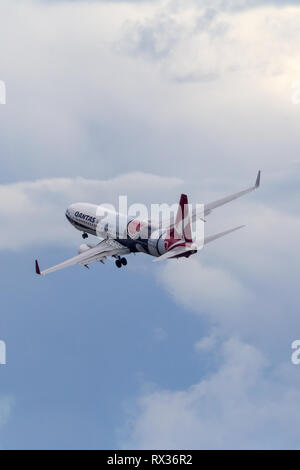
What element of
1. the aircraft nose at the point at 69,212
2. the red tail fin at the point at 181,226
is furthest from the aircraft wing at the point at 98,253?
the aircraft nose at the point at 69,212

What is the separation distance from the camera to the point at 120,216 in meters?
161

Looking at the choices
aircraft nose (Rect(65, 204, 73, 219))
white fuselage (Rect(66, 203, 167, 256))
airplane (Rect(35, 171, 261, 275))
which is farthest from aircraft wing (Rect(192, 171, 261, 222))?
aircraft nose (Rect(65, 204, 73, 219))

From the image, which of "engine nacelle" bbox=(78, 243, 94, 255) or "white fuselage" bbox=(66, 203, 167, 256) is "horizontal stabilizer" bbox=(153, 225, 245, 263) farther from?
"engine nacelle" bbox=(78, 243, 94, 255)

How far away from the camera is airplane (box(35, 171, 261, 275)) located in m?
148

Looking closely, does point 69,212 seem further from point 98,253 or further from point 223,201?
point 223,201

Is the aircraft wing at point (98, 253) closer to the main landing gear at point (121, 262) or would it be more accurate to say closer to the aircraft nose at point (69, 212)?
the main landing gear at point (121, 262)

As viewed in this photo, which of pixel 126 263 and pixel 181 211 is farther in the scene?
pixel 126 263

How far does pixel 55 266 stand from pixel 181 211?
63.2 ft

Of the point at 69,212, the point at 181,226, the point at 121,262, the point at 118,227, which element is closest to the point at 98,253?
the point at 121,262

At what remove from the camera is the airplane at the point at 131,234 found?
485ft
